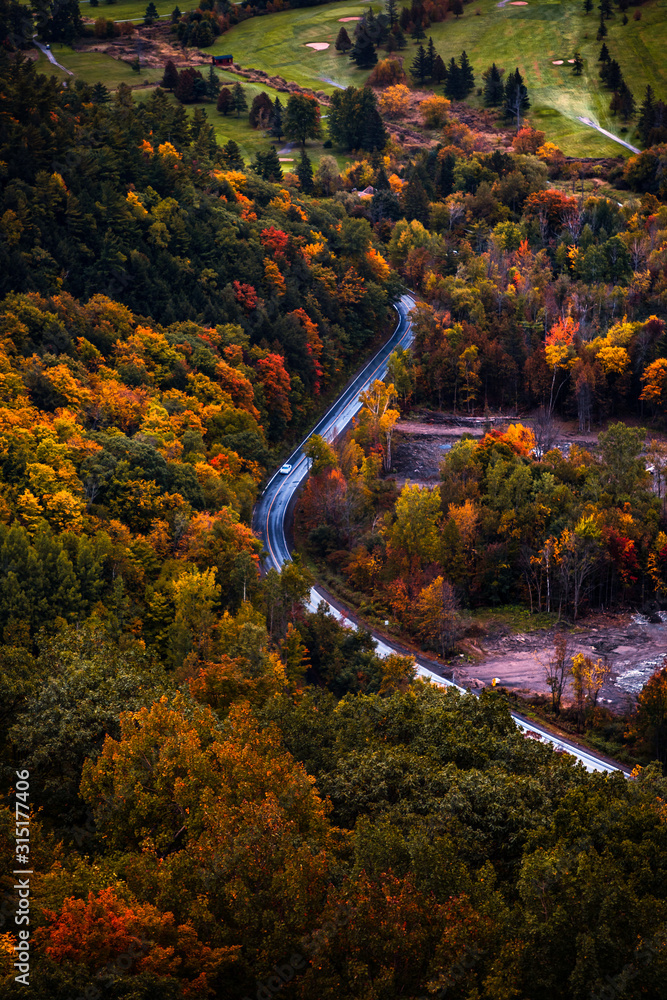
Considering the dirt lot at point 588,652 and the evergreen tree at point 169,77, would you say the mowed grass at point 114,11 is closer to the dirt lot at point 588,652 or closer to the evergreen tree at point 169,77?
the evergreen tree at point 169,77

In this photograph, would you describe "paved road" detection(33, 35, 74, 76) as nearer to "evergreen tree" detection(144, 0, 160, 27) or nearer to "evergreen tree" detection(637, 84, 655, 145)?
"evergreen tree" detection(144, 0, 160, 27)

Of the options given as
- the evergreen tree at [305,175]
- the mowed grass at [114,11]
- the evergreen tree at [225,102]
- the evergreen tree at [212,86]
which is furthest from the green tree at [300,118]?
the mowed grass at [114,11]

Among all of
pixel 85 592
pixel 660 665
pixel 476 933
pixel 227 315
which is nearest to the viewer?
pixel 476 933

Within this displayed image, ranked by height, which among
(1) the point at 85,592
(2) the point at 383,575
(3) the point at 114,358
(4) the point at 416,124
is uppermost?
(4) the point at 416,124

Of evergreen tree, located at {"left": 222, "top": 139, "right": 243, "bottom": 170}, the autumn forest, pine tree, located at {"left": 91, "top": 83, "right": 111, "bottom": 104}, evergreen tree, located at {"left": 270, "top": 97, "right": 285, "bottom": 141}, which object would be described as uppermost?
pine tree, located at {"left": 91, "top": 83, "right": 111, "bottom": 104}

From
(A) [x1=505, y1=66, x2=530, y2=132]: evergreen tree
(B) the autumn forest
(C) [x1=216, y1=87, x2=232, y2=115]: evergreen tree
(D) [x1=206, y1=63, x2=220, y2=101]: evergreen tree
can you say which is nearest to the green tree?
(B) the autumn forest

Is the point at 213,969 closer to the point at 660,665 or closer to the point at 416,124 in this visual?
the point at 660,665

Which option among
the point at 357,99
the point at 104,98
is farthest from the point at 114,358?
the point at 357,99

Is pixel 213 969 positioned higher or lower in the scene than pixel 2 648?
higher
